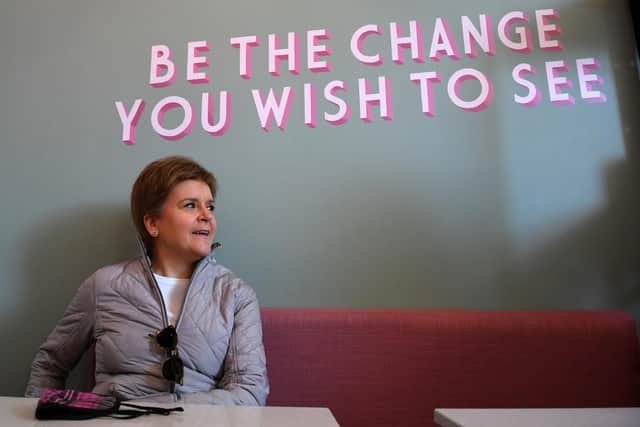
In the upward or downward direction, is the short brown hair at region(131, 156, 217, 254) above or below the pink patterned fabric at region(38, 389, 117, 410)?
above

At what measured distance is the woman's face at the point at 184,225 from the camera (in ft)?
4.11

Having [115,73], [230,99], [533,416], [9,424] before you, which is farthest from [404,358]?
[115,73]

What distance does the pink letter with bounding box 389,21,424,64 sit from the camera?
5.02 feet

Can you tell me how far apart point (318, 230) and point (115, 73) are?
37.2 inches

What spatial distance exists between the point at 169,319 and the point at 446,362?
2.49 feet

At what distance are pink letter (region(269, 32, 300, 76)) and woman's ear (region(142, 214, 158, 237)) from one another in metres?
0.65

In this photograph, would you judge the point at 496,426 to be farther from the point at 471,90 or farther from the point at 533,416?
the point at 471,90

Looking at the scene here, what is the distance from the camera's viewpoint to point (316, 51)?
5.15 feet

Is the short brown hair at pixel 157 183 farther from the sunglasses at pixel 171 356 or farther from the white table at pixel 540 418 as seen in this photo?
the white table at pixel 540 418

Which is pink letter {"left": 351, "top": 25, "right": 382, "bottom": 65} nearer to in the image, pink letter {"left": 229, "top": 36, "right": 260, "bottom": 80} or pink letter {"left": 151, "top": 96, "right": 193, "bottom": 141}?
pink letter {"left": 229, "top": 36, "right": 260, "bottom": 80}

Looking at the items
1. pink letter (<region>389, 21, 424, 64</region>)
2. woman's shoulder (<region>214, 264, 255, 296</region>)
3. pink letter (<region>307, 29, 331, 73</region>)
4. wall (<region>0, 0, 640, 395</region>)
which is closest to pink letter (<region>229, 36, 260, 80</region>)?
wall (<region>0, 0, 640, 395</region>)

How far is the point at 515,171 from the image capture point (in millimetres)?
1437

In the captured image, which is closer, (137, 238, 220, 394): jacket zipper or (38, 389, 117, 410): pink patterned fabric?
(38, 389, 117, 410): pink patterned fabric

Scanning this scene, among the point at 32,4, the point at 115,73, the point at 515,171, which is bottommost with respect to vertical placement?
the point at 515,171
